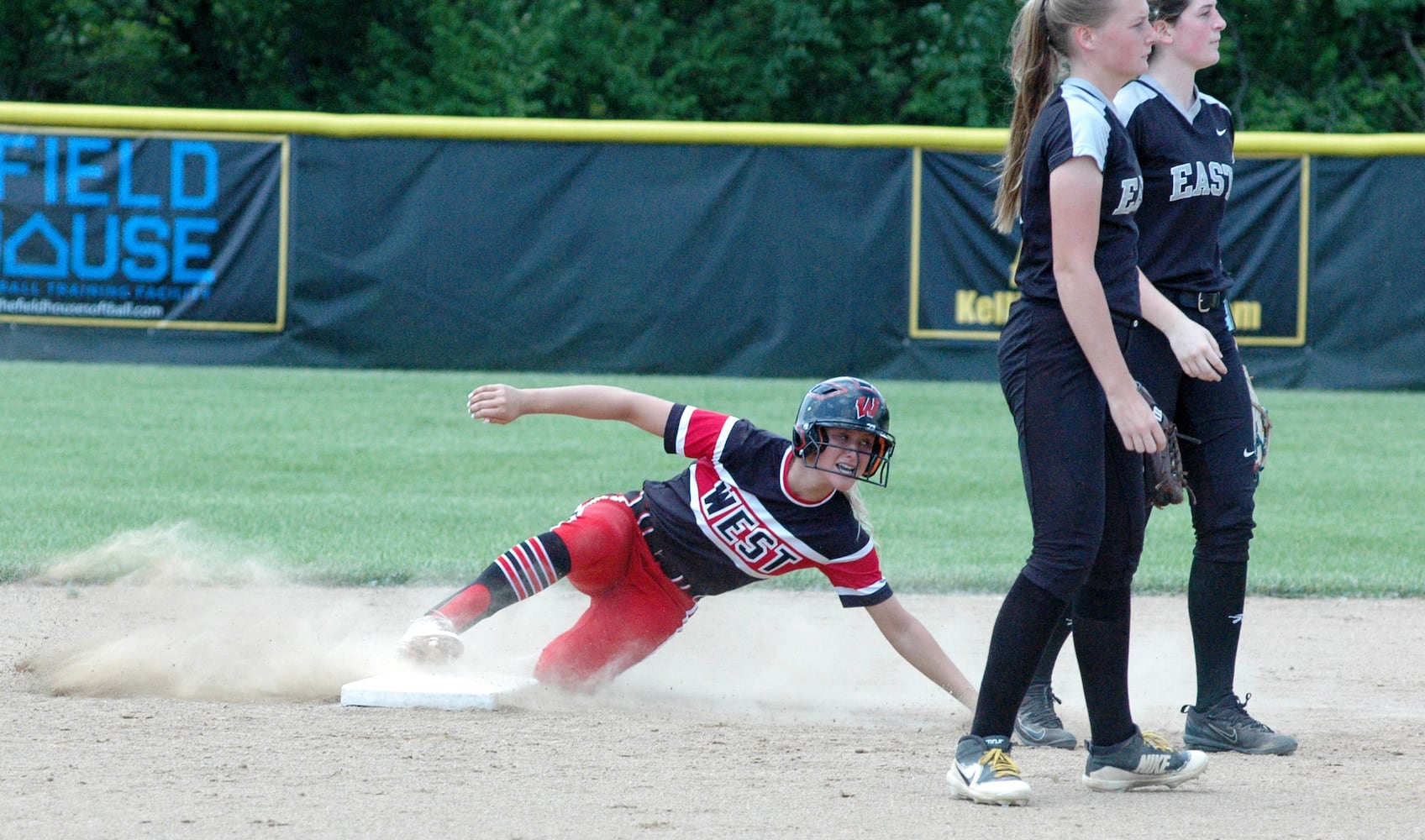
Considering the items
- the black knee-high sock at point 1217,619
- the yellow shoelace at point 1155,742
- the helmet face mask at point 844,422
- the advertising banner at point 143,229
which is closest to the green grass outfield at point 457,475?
the advertising banner at point 143,229

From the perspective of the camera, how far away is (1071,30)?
3148mm

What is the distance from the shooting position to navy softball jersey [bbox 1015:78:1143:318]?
2994 millimetres

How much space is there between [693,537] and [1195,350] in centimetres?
158

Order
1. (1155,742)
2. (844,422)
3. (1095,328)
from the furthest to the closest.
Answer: (844,422) < (1155,742) < (1095,328)

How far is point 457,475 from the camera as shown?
846 cm

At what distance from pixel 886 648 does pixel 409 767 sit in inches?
86.9

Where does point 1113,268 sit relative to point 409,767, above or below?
above

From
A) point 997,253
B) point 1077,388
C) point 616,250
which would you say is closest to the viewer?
point 1077,388

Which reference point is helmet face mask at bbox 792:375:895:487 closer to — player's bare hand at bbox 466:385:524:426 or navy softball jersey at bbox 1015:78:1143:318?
player's bare hand at bbox 466:385:524:426

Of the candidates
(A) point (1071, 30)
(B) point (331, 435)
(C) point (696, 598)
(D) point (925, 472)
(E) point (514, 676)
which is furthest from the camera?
(B) point (331, 435)

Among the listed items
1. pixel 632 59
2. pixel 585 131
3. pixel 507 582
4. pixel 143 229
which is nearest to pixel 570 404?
pixel 507 582

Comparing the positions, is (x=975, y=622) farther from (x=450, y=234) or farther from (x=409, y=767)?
(x=450, y=234)

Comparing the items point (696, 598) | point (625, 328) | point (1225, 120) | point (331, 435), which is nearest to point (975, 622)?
point (696, 598)

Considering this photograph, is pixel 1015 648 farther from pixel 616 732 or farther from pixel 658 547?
pixel 658 547
